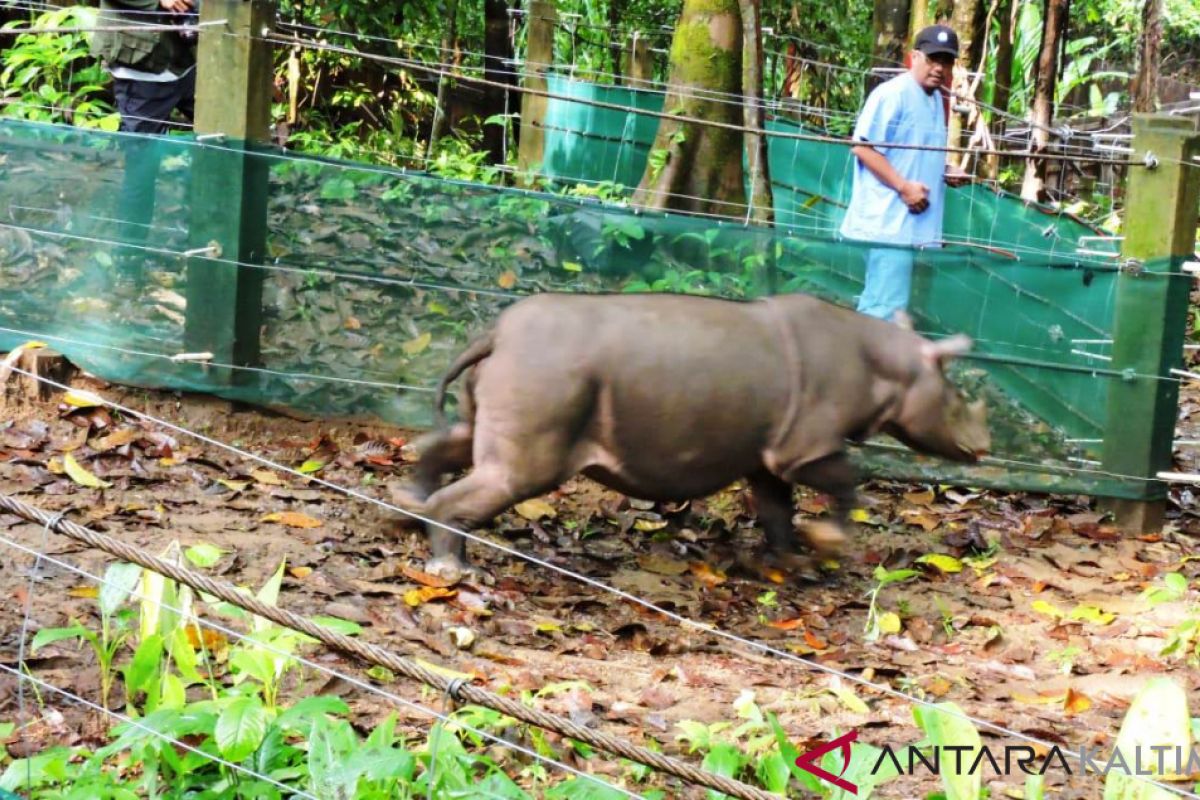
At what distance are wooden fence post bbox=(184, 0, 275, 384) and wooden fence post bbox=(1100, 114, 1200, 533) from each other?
399cm

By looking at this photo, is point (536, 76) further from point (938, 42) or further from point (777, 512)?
point (777, 512)

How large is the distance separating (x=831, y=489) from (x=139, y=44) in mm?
4252

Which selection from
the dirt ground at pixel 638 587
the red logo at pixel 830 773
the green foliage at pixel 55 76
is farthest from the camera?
the green foliage at pixel 55 76

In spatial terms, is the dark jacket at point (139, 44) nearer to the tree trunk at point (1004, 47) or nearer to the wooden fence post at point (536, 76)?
the wooden fence post at point (536, 76)

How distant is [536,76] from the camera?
12148 millimetres

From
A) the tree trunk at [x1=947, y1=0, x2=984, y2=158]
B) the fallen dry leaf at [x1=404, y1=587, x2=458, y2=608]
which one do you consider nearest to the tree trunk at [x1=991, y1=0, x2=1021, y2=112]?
the tree trunk at [x1=947, y1=0, x2=984, y2=158]

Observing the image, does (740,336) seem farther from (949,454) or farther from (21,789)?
(21,789)

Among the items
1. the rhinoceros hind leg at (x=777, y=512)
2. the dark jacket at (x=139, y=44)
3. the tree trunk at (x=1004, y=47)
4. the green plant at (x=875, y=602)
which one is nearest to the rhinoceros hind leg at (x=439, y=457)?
the rhinoceros hind leg at (x=777, y=512)

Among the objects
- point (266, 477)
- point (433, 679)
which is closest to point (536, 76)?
point (266, 477)

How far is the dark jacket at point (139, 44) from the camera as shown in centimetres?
782

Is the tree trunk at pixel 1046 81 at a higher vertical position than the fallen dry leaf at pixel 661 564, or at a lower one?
higher

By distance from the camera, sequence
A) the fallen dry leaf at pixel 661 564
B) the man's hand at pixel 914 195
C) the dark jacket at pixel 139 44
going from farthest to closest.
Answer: the dark jacket at pixel 139 44 < the man's hand at pixel 914 195 < the fallen dry leaf at pixel 661 564

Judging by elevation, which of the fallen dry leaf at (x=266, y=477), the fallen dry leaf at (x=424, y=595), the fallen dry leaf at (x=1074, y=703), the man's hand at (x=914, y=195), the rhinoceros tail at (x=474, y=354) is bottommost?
the fallen dry leaf at (x=1074, y=703)

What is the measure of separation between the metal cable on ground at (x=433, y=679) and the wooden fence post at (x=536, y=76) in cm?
882
